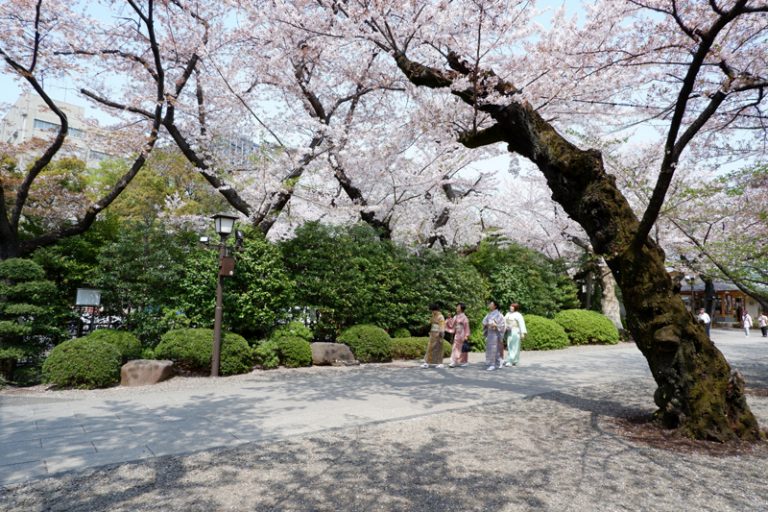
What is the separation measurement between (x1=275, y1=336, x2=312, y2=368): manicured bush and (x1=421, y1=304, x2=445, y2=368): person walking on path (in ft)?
9.41

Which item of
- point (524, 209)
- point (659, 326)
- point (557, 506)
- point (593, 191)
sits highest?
point (524, 209)

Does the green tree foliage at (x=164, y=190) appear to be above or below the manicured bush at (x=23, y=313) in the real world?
above

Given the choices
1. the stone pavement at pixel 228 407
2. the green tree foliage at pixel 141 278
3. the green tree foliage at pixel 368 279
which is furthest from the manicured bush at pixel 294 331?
the green tree foliage at pixel 141 278

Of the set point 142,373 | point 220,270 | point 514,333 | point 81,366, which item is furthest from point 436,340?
point 81,366

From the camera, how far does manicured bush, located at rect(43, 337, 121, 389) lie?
7.74 m

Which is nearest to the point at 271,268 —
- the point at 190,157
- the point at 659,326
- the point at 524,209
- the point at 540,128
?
the point at 190,157

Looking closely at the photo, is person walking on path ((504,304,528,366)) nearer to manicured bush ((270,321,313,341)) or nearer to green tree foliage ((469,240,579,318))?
manicured bush ((270,321,313,341))

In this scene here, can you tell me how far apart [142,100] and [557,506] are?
11.9 m

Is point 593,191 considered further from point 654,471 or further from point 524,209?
point 524,209

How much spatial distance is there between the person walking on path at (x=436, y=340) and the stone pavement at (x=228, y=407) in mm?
667

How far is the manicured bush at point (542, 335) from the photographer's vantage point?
16.3 metres

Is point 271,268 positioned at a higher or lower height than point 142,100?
lower

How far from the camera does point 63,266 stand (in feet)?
30.4

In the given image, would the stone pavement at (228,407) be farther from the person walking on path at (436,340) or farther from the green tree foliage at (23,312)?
the green tree foliage at (23,312)
